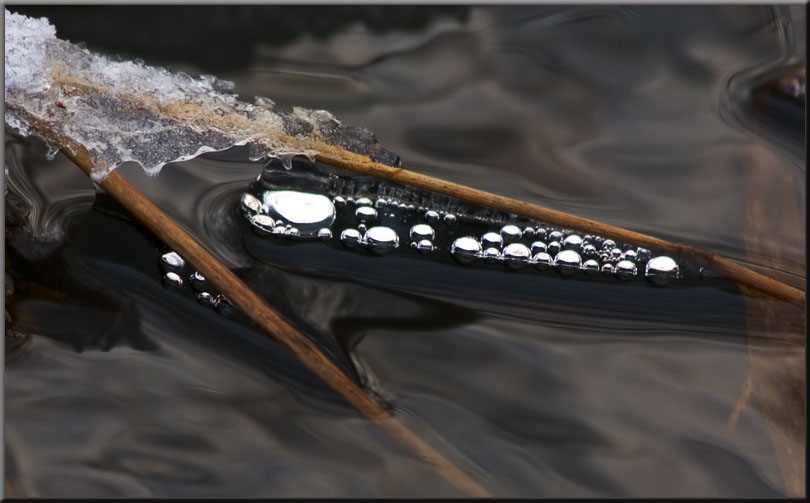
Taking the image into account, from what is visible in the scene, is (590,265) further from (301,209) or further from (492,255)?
(301,209)

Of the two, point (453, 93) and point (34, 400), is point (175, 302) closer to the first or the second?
point (34, 400)

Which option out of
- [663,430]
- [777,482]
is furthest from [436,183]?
[777,482]

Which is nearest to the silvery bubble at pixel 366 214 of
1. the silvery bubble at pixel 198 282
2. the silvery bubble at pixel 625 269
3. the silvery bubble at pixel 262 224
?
the silvery bubble at pixel 262 224

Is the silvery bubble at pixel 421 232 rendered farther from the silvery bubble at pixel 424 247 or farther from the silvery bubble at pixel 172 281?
the silvery bubble at pixel 172 281

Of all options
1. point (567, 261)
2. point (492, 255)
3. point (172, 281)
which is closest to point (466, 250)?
point (492, 255)

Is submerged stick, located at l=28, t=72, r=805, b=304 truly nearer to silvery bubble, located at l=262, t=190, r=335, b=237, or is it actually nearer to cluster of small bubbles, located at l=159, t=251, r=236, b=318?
silvery bubble, located at l=262, t=190, r=335, b=237

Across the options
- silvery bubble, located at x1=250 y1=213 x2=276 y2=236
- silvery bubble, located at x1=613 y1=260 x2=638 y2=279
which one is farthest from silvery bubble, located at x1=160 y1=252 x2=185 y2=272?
silvery bubble, located at x1=613 y1=260 x2=638 y2=279
